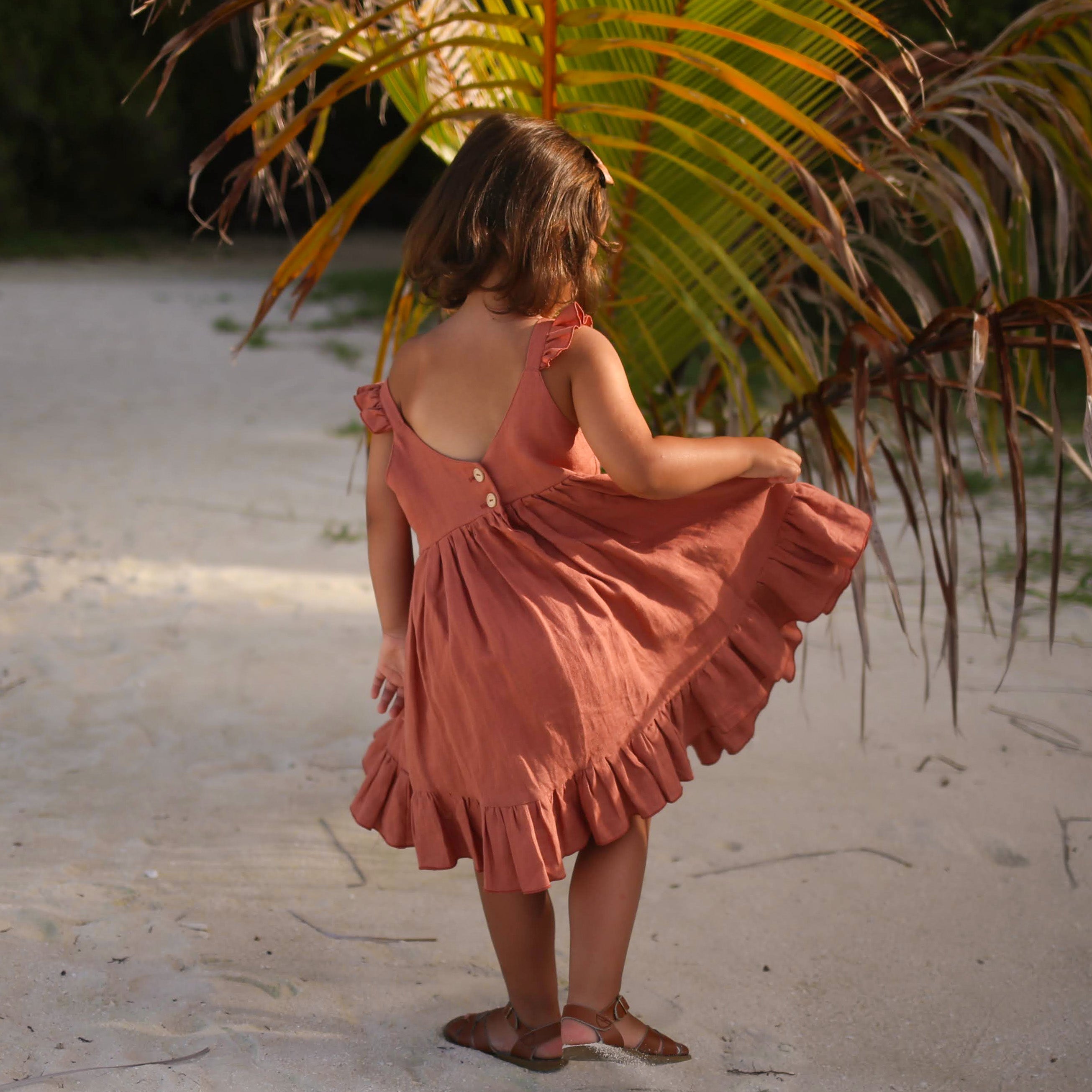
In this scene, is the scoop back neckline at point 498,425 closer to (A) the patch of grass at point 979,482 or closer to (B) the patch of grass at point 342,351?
(A) the patch of grass at point 979,482

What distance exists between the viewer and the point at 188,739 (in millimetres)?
2154

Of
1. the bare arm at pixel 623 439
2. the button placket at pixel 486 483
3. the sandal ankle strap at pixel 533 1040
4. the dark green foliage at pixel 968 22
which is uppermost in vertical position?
the dark green foliage at pixel 968 22

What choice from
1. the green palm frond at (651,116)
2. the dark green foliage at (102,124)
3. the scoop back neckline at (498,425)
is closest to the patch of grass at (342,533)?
the green palm frond at (651,116)

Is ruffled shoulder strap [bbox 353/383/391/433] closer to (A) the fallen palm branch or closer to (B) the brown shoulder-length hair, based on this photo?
(B) the brown shoulder-length hair

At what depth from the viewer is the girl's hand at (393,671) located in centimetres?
140

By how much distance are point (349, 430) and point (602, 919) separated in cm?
374

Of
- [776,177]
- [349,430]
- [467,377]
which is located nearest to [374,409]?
[467,377]

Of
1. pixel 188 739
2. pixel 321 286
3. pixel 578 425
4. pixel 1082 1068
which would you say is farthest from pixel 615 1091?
pixel 321 286

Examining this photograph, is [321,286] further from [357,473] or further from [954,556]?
[954,556]

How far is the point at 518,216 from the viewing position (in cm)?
120

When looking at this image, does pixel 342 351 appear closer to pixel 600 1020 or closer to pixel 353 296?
pixel 353 296

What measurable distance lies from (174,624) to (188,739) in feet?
1.92

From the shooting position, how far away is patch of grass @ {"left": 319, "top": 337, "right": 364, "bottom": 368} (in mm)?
6348

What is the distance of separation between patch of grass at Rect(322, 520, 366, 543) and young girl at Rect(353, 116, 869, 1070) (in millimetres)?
2003
